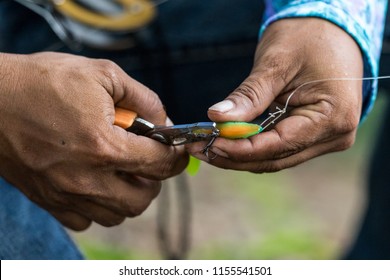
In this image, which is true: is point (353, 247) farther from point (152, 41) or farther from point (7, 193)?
point (7, 193)

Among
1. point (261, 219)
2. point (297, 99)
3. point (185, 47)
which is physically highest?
point (297, 99)

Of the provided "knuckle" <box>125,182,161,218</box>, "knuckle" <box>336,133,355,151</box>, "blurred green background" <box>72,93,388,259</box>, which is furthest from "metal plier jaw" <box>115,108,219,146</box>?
"blurred green background" <box>72,93,388,259</box>

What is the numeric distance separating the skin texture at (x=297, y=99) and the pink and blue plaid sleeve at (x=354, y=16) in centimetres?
1

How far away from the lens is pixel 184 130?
914 millimetres

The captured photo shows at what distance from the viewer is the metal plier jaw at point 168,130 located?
0.90 meters

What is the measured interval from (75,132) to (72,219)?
24 cm

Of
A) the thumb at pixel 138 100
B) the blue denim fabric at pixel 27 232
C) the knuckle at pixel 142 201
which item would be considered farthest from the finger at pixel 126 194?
the blue denim fabric at pixel 27 232

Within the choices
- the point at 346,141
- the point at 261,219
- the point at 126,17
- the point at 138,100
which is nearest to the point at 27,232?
the point at 138,100

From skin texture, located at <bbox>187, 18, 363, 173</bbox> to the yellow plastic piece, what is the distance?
0.38 metres

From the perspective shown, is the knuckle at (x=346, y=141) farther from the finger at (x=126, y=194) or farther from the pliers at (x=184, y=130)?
the finger at (x=126, y=194)

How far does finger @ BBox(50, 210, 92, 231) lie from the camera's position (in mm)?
1071

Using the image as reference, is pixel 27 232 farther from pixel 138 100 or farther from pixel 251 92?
pixel 251 92

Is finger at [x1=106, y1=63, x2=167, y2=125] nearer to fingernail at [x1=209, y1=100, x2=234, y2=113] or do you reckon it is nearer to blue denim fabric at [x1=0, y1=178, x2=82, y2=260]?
fingernail at [x1=209, y1=100, x2=234, y2=113]

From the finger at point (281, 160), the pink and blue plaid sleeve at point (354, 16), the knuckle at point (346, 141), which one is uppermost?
the pink and blue plaid sleeve at point (354, 16)
